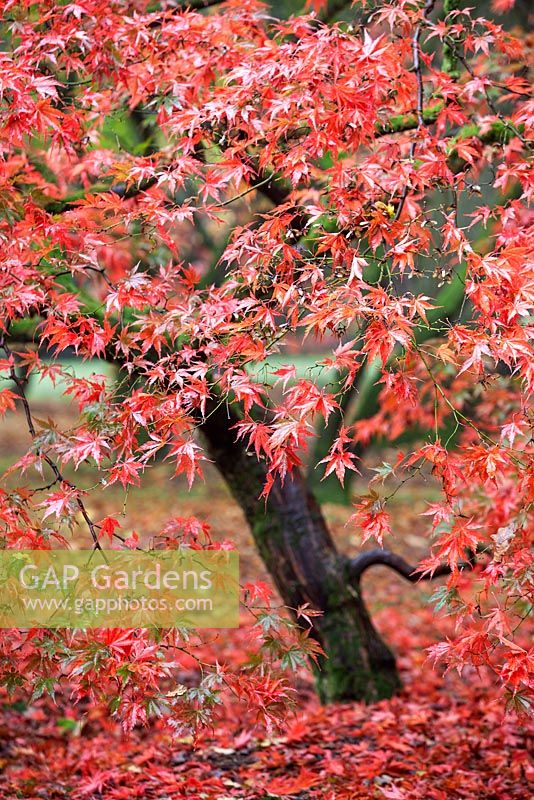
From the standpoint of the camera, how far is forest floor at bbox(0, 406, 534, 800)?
3.71 m

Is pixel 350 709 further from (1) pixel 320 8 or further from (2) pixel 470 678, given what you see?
(1) pixel 320 8

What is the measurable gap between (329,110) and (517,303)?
1.07 m

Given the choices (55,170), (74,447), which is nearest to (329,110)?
(74,447)

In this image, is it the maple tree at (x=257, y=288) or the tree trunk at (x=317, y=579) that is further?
the tree trunk at (x=317, y=579)

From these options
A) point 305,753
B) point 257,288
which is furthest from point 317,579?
point 257,288

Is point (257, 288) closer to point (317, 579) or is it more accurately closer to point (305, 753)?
point (317, 579)

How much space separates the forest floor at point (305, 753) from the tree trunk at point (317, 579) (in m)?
0.18

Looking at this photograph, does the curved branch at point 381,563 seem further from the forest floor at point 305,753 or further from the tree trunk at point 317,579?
the forest floor at point 305,753

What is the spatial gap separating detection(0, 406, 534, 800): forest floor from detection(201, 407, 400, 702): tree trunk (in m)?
0.18

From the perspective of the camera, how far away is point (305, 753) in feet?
13.8

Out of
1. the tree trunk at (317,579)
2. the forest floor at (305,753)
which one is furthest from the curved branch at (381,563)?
the forest floor at (305,753)

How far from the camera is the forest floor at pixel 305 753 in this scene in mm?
3709

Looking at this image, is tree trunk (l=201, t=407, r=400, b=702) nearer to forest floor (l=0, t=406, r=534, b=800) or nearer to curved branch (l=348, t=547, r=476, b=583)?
curved branch (l=348, t=547, r=476, b=583)

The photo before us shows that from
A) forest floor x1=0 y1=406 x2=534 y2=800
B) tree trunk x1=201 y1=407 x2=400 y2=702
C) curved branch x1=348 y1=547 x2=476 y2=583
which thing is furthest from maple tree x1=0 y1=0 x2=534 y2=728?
tree trunk x1=201 y1=407 x2=400 y2=702
